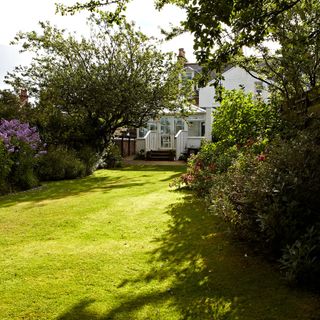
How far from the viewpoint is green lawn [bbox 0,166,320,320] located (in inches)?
147

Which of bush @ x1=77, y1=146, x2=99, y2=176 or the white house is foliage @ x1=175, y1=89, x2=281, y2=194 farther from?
the white house

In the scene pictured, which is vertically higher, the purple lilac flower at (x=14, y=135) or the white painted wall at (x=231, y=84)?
the white painted wall at (x=231, y=84)

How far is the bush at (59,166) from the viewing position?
15188 mm

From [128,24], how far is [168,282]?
16707 millimetres

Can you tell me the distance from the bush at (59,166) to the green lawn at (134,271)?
22.5 feet

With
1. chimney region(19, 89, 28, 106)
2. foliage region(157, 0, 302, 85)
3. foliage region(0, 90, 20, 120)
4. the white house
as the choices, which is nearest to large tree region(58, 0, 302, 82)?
foliage region(157, 0, 302, 85)

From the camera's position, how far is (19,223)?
756cm

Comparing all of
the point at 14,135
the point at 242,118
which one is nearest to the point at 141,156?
the point at 14,135

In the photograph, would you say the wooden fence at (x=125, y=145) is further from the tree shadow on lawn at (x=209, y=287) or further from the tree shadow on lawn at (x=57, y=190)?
the tree shadow on lawn at (x=209, y=287)

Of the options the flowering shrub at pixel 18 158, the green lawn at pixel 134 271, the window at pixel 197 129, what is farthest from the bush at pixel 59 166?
the window at pixel 197 129

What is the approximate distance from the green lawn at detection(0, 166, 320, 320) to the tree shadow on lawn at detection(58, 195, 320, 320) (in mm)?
11

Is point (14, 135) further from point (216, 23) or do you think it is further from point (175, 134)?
point (175, 134)

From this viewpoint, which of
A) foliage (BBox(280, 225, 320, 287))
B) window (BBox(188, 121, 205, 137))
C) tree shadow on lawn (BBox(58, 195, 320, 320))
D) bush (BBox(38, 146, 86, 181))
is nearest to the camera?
tree shadow on lawn (BBox(58, 195, 320, 320))

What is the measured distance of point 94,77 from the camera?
18.2 m
